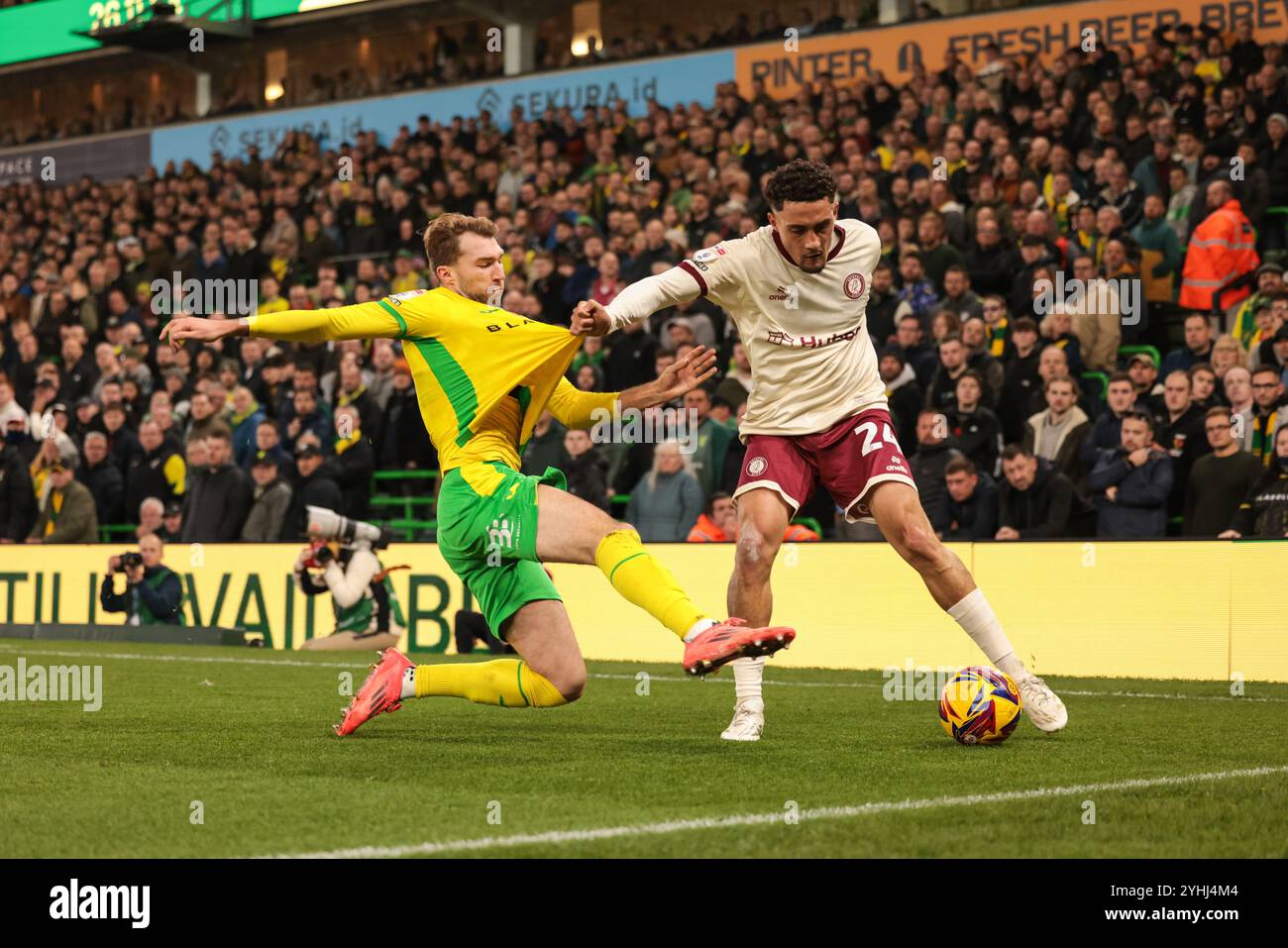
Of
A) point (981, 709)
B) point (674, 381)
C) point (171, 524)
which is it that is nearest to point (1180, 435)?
point (981, 709)

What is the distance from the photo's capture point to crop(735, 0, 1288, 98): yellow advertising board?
19.3 meters

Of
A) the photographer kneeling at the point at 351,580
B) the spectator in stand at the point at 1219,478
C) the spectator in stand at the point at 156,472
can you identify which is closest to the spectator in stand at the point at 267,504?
the photographer kneeling at the point at 351,580

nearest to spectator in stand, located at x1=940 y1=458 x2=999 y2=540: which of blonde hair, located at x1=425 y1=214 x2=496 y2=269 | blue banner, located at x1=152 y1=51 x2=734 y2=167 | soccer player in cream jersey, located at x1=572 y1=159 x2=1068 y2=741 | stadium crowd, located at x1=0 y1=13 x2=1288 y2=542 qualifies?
stadium crowd, located at x1=0 y1=13 x2=1288 y2=542

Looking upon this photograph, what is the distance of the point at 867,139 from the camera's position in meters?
18.0

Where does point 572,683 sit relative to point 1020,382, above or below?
below

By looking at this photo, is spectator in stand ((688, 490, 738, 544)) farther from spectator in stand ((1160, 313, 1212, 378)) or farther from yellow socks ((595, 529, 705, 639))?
yellow socks ((595, 529, 705, 639))

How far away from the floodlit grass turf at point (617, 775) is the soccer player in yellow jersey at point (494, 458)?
0.31 m

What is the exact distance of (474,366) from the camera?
706 centimetres

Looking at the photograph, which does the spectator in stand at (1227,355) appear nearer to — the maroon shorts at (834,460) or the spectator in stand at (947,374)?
the spectator in stand at (947,374)

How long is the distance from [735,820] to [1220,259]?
1051cm

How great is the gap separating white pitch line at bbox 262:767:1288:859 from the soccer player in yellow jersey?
1399 millimetres

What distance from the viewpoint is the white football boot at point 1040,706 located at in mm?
7332

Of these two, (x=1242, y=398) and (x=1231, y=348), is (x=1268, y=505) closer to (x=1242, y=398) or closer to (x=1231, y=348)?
(x=1242, y=398)
